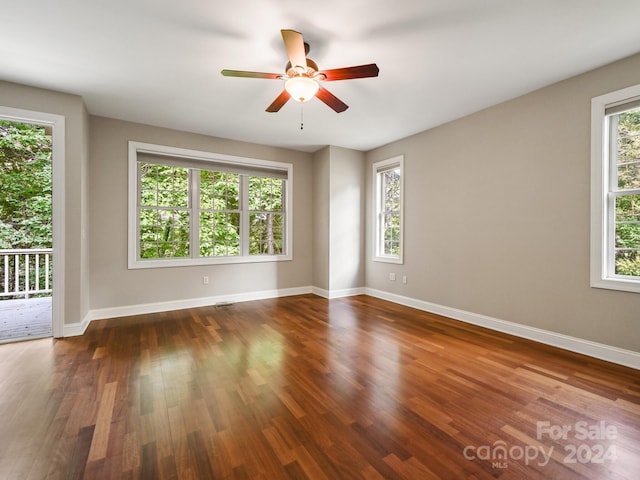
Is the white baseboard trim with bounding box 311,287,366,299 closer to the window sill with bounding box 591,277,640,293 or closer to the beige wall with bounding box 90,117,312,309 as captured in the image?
the beige wall with bounding box 90,117,312,309

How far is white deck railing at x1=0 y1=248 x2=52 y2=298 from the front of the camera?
4.93 metres

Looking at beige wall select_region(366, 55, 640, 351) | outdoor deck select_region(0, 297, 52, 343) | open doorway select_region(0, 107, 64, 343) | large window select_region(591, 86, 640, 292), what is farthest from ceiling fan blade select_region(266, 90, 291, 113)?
open doorway select_region(0, 107, 64, 343)

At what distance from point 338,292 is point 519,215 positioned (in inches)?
119

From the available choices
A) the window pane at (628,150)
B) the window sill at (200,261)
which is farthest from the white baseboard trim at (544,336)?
the window sill at (200,261)

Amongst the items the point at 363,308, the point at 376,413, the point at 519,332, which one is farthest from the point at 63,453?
the point at 519,332

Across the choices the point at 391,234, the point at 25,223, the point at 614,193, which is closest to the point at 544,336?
the point at 614,193

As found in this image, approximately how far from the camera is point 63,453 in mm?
1541

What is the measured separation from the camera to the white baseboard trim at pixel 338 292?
527 centimetres

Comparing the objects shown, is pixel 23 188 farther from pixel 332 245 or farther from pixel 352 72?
pixel 352 72

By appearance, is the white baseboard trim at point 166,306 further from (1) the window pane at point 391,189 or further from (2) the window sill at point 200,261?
(1) the window pane at point 391,189

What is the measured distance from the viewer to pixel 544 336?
10.2 ft

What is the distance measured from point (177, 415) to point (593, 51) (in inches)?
167

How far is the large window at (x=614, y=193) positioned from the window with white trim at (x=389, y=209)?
242 cm

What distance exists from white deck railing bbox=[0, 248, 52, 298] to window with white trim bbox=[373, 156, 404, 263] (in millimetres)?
5886
